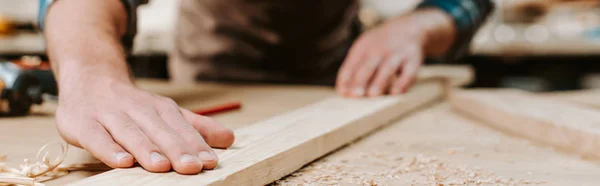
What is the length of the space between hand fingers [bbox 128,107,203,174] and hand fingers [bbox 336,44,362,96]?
0.57 metres

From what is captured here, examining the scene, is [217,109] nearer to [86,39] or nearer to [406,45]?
[86,39]

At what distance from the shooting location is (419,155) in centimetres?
77

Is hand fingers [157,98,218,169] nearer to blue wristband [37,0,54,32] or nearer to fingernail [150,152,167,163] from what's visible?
fingernail [150,152,167,163]

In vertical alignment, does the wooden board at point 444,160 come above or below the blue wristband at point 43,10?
below

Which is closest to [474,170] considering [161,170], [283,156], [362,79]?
[283,156]

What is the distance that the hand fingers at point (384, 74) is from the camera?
118 centimetres

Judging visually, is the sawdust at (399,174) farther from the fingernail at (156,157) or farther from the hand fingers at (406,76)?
the hand fingers at (406,76)

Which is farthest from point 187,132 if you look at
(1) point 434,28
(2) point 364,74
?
(1) point 434,28

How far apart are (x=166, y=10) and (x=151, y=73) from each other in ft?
1.14

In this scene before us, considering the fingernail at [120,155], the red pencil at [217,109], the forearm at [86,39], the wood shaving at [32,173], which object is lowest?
the red pencil at [217,109]

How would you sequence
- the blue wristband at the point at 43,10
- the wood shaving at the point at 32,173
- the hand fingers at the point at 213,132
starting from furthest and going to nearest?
the blue wristband at the point at 43,10
the hand fingers at the point at 213,132
the wood shaving at the point at 32,173

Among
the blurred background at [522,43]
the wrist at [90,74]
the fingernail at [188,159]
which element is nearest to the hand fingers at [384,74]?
the wrist at [90,74]

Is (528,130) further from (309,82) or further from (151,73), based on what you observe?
(151,73)

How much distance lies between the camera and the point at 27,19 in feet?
11.6
